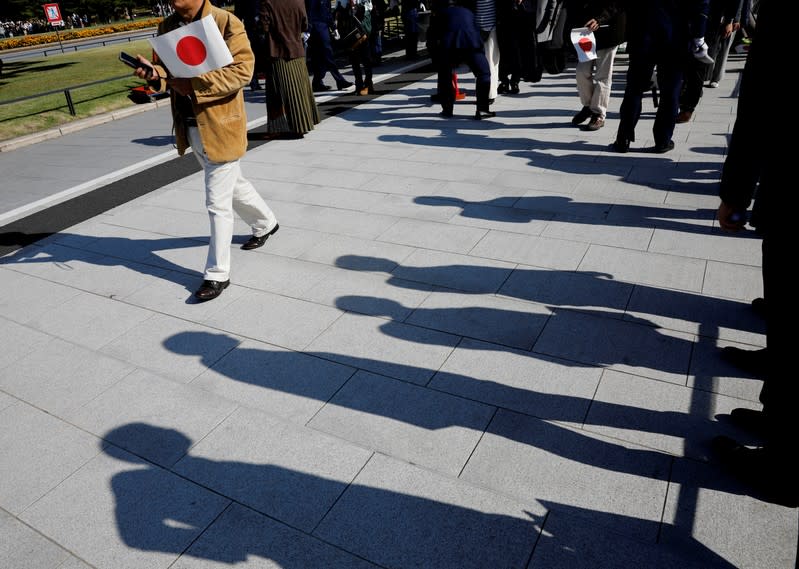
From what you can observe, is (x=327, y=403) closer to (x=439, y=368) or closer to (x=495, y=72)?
(x=439, y=368)

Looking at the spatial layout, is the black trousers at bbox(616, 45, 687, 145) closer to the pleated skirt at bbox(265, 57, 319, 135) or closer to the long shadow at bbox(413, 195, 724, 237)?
the long shadow at bbox(413, 195, 724, 237)

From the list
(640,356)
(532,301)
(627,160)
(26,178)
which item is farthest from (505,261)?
(26,178)

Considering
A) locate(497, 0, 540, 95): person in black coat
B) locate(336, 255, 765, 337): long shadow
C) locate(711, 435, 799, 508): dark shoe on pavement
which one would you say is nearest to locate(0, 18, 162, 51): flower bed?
locate(497, 0, 540, 95): person in black coat

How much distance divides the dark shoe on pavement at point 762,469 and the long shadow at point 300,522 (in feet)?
2.92

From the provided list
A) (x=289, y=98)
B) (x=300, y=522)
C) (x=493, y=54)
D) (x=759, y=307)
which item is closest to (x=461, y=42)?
(x=493, y=54)

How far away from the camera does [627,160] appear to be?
6.15m

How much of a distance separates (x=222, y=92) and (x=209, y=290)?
1.34 metres

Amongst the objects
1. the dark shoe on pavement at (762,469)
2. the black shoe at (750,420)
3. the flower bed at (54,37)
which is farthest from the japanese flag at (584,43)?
the flower bed at (54,37)

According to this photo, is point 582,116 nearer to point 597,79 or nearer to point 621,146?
point 597,79

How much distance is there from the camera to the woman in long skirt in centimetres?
737

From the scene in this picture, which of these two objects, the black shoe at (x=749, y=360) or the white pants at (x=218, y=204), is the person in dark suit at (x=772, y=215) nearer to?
the black shoe at (x=749, y=360)

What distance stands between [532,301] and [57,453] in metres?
2.79

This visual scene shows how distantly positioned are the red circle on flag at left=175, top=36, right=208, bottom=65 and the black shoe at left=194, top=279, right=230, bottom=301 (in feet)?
4.77

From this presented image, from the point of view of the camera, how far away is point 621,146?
6336mm
